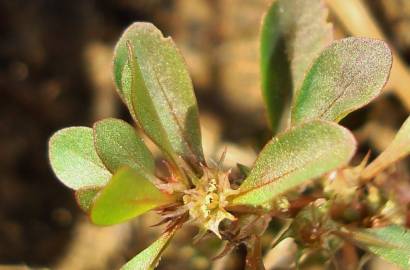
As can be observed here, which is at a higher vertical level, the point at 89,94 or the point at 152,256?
the point at 152,256

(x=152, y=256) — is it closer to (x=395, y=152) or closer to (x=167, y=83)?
(x=167, y=83)

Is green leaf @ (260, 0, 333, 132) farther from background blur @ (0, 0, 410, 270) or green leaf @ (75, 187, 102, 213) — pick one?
background blur @ (0, 0, 410, 270)

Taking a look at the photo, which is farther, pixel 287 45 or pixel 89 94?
pixel 89 94

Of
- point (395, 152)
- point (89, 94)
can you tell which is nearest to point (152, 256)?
point (395, 152)

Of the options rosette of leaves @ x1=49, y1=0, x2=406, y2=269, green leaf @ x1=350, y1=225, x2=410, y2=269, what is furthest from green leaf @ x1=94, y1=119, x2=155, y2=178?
green leaf @ x1=350, y1=225, x2=410, y2=269

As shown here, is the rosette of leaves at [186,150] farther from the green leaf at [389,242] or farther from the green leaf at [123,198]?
the green leaf at [389,242]

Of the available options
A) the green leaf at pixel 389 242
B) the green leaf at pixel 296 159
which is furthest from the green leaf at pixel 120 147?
the green leaf at pixel 389 242

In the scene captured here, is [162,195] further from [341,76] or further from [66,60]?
[66,60]

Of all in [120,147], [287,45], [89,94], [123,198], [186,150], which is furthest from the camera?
[89,94]

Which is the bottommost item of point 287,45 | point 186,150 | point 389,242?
point 389,242
